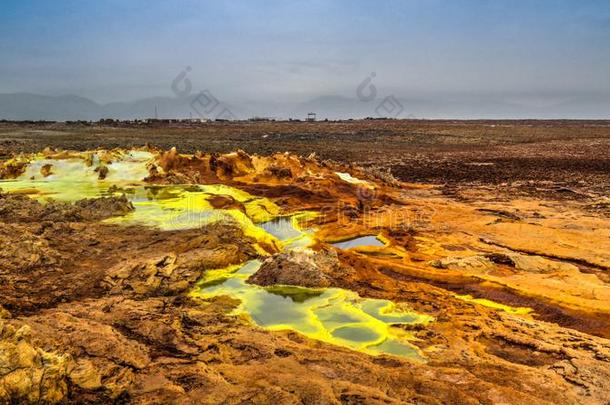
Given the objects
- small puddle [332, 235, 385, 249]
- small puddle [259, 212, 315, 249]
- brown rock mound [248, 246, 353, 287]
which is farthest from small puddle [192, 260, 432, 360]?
small puddle [332, 235, 385, 249]

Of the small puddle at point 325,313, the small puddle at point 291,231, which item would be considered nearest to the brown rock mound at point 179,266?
the small puddle at point 325,313

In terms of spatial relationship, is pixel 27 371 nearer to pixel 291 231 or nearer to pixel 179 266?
pixel 179 266

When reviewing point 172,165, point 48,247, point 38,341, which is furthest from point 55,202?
point 38,341

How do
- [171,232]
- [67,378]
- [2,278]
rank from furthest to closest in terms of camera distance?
[171,232] < [2,278] < [67,378]

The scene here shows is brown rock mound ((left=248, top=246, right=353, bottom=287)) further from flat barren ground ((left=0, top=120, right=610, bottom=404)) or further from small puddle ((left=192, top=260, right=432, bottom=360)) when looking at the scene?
small puddle ((left=192, top=260, right=432, bottom=360))

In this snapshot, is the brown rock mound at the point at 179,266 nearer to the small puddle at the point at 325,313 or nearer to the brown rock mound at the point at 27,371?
the small puddle at the point at 325,313

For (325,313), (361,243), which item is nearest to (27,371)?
(325,313)

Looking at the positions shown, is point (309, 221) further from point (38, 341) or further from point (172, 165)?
point (38, 341)
